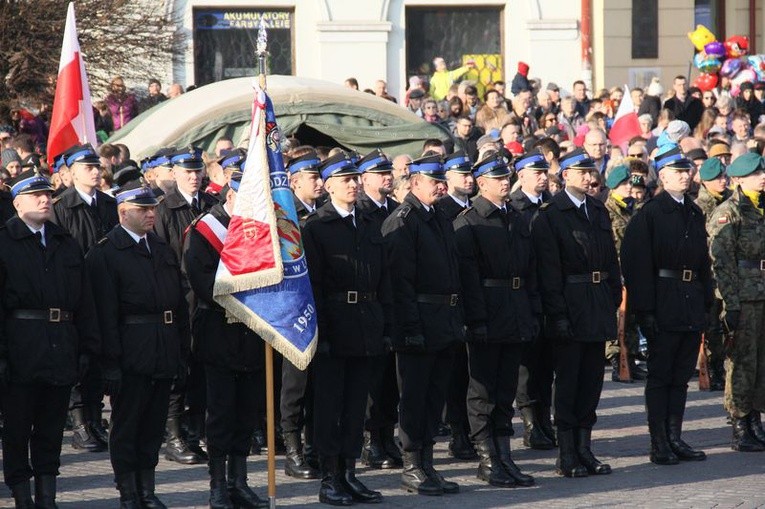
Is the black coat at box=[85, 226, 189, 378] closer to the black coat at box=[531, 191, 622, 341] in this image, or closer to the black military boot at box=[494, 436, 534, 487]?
the black military boot at box=[494, 436, 534, 487]

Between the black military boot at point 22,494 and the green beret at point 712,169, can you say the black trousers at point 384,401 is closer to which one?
the black military boot at point 22,494

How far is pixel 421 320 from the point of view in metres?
10.3

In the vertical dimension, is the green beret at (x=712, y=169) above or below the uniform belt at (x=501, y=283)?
above

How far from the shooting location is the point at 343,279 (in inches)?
390

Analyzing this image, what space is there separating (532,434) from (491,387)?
1.32 metres

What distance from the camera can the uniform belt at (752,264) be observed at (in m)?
11.9

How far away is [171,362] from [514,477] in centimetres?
259

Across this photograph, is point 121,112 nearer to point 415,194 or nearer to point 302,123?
point 302,123

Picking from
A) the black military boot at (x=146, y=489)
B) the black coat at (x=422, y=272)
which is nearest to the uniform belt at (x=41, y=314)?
the black military boot at (x=146, y=489)

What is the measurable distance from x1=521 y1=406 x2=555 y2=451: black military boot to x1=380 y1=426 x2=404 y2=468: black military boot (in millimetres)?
1195

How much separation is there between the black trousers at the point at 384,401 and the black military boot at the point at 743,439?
2.63m

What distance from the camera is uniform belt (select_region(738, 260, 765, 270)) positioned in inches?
468

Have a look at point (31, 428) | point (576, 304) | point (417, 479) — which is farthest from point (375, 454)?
point (31, 428)

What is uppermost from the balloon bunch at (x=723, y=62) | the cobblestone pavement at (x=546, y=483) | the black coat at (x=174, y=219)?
the balloon bunch at (x=723, y=62)
